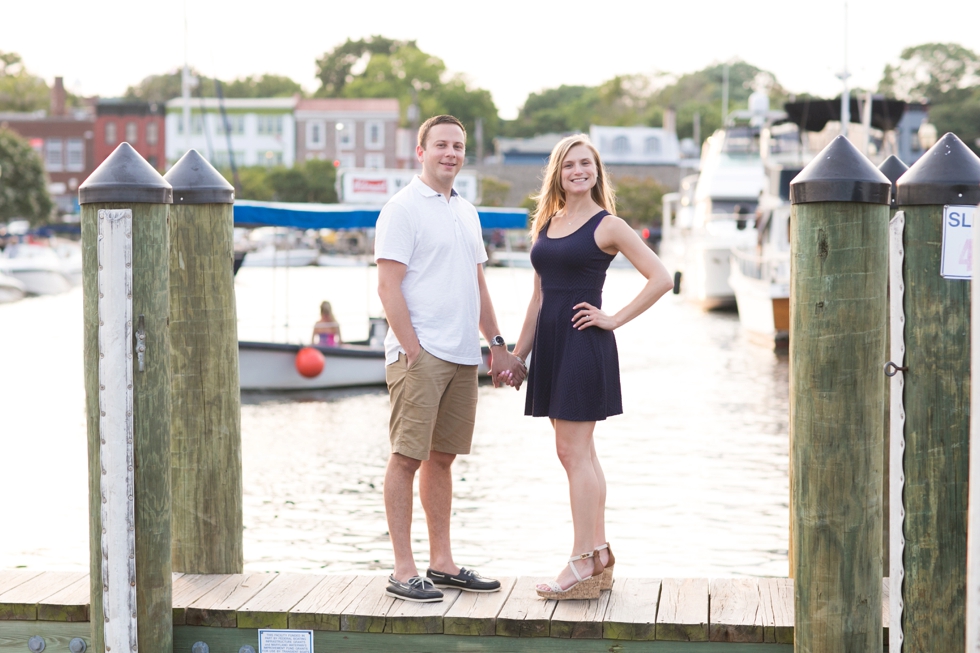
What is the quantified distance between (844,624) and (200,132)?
4081 inches

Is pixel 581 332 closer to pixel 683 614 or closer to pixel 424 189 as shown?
pixel 424 189

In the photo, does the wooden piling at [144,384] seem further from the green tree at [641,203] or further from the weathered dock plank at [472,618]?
the green tree at [641,203]

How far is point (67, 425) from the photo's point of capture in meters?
14.6

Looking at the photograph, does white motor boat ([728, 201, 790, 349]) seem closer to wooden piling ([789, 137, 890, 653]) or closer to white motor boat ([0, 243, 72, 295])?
wooden piling ([789, 137, 890, 653])

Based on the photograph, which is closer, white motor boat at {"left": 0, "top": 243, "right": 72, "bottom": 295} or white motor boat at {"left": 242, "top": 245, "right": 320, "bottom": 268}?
white motor boat at {"left": 0, "top": 243, "right": 72, "bottom": 295}

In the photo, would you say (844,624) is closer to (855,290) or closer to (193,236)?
(855,290)

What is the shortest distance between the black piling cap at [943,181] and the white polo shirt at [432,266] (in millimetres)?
1535

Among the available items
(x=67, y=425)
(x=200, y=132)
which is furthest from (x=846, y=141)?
(x=200, y=132)

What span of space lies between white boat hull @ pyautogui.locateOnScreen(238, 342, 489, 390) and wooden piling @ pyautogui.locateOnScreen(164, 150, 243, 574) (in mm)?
12434

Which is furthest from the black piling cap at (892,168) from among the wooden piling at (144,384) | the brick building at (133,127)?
the brick building at (133,127)

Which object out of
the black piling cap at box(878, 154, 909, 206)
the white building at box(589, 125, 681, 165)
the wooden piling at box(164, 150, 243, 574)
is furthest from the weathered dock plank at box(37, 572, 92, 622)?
the white building at box(589, 125, 681, 165)

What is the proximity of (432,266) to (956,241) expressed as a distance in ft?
6.04

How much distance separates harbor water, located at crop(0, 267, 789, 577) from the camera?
338 inches

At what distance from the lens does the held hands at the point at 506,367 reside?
15.7 feet
